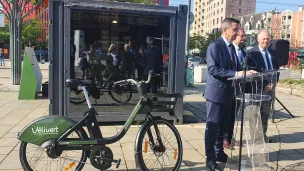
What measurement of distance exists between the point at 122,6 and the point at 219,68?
2704 millimetres

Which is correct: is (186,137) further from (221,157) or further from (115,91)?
(115,91)

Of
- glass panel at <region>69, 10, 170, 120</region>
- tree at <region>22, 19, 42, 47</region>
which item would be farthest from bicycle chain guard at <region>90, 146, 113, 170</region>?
tree at <region>22, 19, 42, 47</region>

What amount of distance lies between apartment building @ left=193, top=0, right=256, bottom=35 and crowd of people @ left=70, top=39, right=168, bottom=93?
3982 inches

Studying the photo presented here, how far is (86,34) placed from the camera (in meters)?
6.01

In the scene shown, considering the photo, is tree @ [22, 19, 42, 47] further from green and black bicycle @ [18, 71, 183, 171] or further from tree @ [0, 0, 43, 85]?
green and black bicycle @ [18, 71, 183, 171]

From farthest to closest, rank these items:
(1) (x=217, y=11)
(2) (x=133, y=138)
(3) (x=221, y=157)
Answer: (1) (x=217, y=11) < (2) (x=133, y=138) < (3) (x=221, y=157)

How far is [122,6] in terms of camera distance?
5.83 meters

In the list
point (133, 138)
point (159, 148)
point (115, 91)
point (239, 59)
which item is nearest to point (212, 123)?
point (159, 148)

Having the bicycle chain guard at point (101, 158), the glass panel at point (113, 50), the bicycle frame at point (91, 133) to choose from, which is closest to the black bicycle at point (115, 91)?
the glass panel at point (113, 50)

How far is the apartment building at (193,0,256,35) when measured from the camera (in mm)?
105875

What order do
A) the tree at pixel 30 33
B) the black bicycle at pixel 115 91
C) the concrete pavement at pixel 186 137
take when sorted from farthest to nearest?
the tree at pixel 30 33 < the black bicycle at pixel 115 91 < the concrete pavement at pixel 186 137

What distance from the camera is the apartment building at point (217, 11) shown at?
105875mm

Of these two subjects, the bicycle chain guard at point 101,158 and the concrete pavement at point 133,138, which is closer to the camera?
the bicycle chain guard at point 101,158

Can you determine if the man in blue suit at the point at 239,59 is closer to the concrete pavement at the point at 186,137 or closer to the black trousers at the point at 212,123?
the black trousers at the point at 212,123
